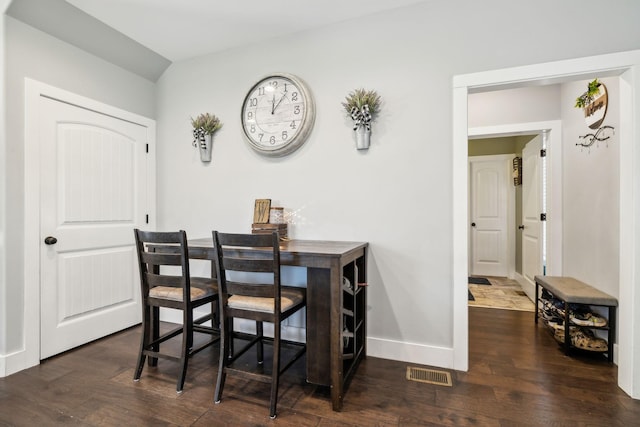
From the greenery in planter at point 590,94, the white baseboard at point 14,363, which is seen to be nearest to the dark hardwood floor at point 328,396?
the white baseboard at point 14,363

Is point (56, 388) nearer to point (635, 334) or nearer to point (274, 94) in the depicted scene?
point (274, 94)

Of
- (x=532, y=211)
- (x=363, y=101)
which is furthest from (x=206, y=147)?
(x=532, y=211)

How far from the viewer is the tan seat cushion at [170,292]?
196 cm

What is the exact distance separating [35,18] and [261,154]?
1781mm

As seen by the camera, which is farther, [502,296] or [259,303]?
[502,296]

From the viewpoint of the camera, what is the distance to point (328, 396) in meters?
1.82

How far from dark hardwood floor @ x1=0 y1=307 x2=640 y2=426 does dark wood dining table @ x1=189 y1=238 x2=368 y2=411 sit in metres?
0.12

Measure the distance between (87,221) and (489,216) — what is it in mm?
5510

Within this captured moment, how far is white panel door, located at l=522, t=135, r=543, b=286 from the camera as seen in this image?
3.64 meters

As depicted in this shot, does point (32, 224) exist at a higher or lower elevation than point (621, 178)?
lower

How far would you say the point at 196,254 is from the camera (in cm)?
207

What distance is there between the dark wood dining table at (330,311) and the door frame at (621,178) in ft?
2.21

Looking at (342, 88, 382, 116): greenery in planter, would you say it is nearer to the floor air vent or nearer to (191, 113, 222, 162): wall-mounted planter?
(191, 113, 222, 162): wall-mounted planter

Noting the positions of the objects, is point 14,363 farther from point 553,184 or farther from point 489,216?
point 489,216
